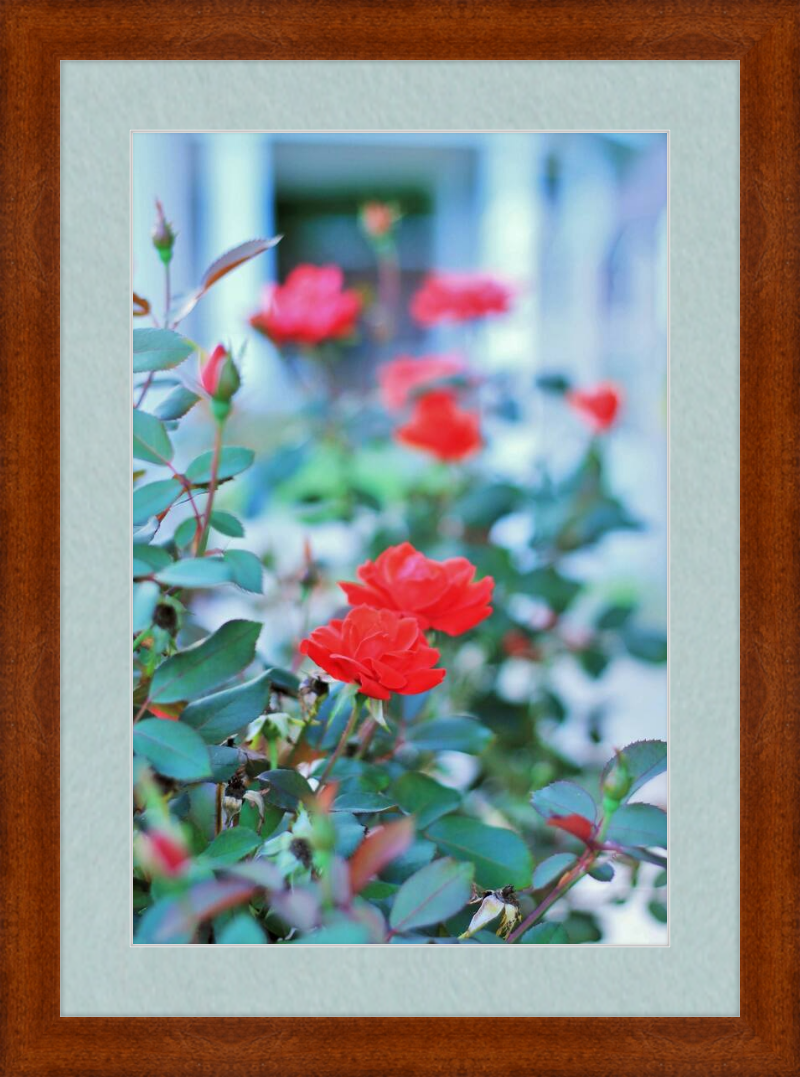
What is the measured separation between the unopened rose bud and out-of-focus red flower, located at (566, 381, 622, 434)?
0.91 m

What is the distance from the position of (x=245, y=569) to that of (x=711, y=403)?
0.29m

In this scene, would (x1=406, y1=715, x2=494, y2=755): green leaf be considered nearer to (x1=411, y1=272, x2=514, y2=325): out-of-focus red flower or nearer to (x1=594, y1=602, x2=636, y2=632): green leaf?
(x1=594, y1=602, x2=636, y2=632): green leaf

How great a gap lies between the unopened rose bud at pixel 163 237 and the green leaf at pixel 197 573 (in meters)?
0.19

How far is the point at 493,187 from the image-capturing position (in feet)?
12.1

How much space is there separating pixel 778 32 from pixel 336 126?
0.26 meters

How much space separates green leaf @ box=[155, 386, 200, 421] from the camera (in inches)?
21.7

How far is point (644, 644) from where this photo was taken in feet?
4.13

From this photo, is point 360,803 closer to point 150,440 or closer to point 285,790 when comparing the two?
point 285,790

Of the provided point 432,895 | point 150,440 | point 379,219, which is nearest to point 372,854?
point 432,895

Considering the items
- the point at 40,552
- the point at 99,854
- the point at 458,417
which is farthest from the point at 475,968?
the point at 458,417

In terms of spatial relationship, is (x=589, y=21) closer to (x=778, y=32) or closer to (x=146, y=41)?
(x=778, y=32)

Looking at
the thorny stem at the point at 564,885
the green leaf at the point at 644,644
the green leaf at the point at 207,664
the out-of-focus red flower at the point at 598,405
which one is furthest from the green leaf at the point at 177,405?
the out-of-focus red flower at the point at 598,405

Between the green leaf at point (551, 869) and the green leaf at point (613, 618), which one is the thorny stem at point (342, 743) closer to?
the green leaf at point (551, 869)

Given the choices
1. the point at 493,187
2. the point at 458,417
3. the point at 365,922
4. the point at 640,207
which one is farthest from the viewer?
the point at 493,187
